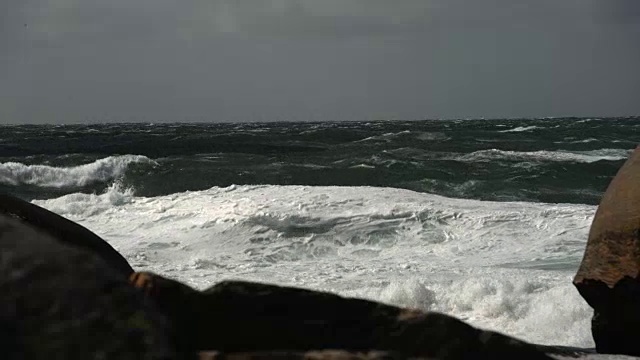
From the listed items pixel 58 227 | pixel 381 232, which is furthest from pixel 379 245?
pixel 58 227

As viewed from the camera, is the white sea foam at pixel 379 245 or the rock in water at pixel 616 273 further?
the white sea foam at pixel 379 245

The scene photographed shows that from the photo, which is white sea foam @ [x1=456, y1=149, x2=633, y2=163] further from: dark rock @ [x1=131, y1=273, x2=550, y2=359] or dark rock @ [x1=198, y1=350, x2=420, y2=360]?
dark rock @ [x1=198, y1=350, x2=420, y2=360]

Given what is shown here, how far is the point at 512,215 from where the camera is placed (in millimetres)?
10039

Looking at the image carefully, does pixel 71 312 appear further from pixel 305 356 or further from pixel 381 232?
pixel 381 232

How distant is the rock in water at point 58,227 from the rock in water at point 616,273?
276 centimetres

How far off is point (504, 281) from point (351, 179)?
41.2ft

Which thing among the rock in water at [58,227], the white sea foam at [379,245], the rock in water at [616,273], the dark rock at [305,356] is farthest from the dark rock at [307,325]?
the white sea foam at [379,245]

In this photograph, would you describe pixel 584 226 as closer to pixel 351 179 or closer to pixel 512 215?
pixel 512 215

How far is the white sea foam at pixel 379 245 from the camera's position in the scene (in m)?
5.97

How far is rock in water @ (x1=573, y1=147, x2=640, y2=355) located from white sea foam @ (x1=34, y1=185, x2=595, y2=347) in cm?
82

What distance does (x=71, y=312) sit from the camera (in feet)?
5.65

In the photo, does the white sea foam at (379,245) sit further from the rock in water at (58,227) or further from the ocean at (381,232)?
the rock in water at (58,227)

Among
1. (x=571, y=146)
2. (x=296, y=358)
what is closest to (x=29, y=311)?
(x=296, y=358)

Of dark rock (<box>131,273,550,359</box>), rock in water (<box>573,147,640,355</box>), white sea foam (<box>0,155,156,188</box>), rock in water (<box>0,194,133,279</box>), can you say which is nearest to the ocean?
white sea foam (<box>0,155,156,188</box>)
